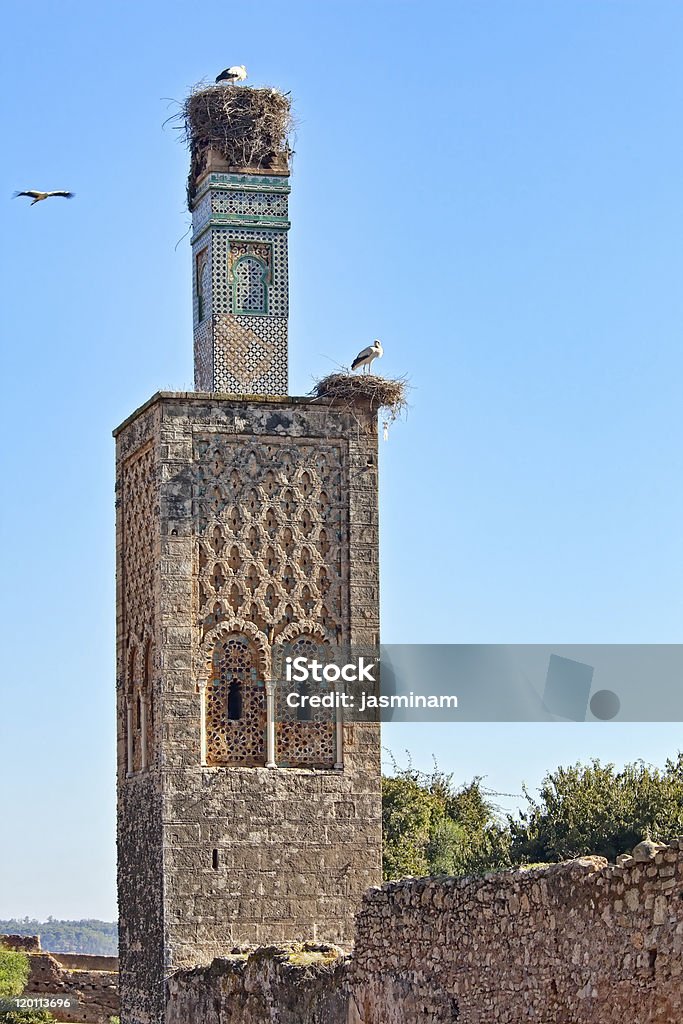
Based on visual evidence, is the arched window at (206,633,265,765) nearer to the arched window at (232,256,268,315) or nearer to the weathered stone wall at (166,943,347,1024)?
the weathered stone wall at (166,943,347,1024)

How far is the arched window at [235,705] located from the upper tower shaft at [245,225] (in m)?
2.32

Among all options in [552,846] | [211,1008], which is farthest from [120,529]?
[552,846]

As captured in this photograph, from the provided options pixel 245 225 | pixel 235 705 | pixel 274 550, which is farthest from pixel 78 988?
pixel 245 225

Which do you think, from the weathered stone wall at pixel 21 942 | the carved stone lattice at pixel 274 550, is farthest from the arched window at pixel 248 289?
the weathered stone wall at pixel 21 942

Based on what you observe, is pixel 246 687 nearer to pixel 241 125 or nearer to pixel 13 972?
pixel 241 125

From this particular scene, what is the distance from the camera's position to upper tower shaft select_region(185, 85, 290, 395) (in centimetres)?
1808

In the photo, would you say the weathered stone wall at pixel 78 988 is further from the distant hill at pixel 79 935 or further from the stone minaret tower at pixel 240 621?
the distant hill at pixel 79 935

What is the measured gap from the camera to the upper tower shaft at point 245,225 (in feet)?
59.3

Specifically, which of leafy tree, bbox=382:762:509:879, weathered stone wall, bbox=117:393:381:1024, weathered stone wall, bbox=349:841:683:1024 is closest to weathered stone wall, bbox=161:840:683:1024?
weathered stone wall, bbox=349:841:683:1024

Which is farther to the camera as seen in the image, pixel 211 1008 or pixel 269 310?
pixel 269 310

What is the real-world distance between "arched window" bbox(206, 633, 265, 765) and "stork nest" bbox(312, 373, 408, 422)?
2169 millimetres

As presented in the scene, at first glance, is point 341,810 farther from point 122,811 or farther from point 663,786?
point 663,786

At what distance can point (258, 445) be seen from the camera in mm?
17469

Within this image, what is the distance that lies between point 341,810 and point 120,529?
3.24 m
